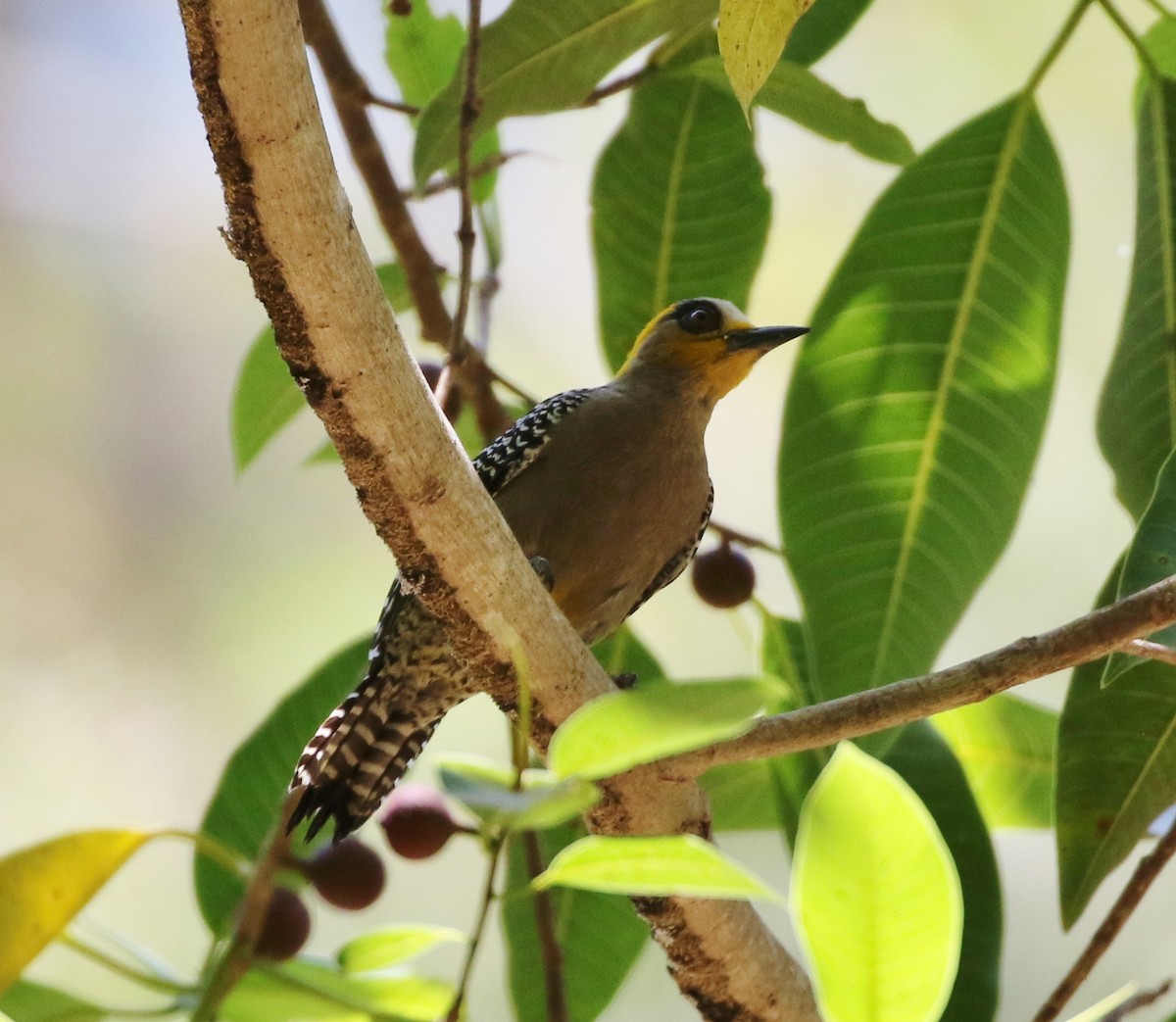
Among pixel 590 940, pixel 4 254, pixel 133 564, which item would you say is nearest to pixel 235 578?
pixel 133 564

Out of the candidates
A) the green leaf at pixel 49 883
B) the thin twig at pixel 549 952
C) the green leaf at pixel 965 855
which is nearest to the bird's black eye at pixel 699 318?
the green leaf at pixel 965 855

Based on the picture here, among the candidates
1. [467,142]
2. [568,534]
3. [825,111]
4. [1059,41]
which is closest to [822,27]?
[825,111]

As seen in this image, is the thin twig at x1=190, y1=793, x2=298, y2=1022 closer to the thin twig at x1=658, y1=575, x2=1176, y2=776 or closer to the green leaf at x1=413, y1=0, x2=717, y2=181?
the thin twig at x1=658, y1=575, x2=1176, y2=776

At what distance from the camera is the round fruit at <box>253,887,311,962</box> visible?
170 cm

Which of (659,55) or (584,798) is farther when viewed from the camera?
(659,55)

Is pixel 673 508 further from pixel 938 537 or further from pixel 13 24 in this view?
pixel 13 24

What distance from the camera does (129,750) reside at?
5.84 m

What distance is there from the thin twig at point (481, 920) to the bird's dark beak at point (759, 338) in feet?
8.04

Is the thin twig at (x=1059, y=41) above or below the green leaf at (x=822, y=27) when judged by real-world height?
below

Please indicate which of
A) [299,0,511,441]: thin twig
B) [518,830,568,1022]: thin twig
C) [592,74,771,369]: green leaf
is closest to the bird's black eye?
[592,74,771,369]: green leaf

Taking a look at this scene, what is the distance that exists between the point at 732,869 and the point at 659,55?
223cm

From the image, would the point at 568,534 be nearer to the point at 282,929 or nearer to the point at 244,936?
the point at 282,929

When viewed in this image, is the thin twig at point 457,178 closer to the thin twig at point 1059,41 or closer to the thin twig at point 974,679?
the thin twig at point 1059,41

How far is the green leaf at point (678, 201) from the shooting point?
310 centimetres
